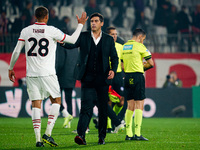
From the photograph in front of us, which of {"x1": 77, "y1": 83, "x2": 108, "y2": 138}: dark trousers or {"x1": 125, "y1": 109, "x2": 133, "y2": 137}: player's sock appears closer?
{"x1": 77, "y1": 83, "x2": 108, "y2": 138}: dark trousers

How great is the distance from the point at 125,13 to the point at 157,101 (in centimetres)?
559

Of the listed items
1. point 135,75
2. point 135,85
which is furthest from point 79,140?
point 135,75

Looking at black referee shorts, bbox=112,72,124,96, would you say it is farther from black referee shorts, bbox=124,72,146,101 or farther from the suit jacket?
the suit jacket

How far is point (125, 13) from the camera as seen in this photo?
64.3 ft

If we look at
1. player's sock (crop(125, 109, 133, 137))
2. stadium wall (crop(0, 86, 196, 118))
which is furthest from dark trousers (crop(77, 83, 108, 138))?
stadium wall (crop(0, 86, 196, 118))

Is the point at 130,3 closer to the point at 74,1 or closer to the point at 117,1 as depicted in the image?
the point at 117,1

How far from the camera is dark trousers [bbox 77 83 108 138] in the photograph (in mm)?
6773

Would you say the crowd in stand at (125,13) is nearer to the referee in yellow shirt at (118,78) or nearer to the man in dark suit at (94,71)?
the referee in yellow shirt at (118,78)

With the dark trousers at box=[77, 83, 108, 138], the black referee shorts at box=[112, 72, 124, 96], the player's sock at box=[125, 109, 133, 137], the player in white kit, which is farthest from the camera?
the black referee shorts at box=[112, 72, 124, 96]

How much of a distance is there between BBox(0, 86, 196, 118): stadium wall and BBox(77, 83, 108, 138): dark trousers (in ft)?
25.2

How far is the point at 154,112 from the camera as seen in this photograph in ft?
50.6

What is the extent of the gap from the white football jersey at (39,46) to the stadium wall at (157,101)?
8.09 meters

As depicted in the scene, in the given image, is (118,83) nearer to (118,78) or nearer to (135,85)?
(118,78)

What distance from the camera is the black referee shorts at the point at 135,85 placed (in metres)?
7.92
